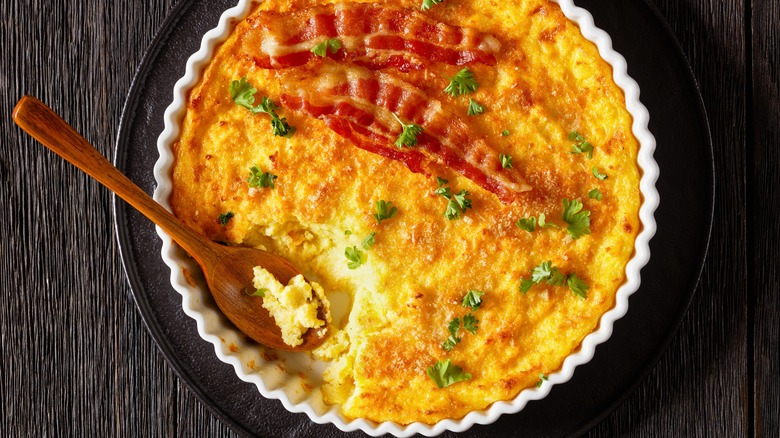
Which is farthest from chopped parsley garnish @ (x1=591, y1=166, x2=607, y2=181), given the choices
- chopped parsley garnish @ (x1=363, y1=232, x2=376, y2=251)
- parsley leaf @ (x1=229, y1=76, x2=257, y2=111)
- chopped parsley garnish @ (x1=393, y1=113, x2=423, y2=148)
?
parsley leaf @ (x1=229, y1=76, x2=257, y2=111)

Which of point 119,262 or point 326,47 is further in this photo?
point 119,262

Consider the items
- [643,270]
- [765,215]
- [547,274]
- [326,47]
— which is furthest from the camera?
[765,215]

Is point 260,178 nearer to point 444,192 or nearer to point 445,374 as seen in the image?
point 444,192

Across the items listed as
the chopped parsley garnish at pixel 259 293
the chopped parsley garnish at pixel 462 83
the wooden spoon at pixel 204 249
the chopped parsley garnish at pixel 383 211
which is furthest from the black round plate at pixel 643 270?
the chopped parsley garnish at pixel 383 211

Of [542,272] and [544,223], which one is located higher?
[544,223]

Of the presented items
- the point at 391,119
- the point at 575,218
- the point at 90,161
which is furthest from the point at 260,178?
the point at 575,218

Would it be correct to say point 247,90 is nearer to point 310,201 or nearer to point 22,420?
point 310,201

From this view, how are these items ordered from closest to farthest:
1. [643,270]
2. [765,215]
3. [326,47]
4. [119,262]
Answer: [326,47]
[643,270]
[765,215]
[119,262]

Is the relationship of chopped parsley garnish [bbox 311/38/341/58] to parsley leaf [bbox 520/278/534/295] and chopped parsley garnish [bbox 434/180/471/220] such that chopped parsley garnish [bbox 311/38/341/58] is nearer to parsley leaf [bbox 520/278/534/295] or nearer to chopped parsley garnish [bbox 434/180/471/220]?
chopped parsley garnish [bbox 434/180/471/220]
